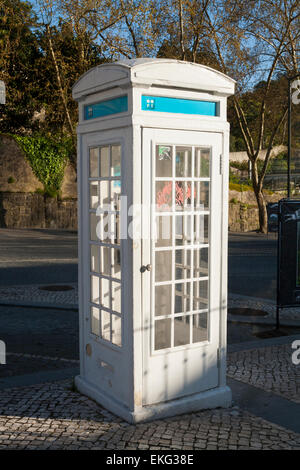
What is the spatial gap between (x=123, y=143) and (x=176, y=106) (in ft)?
1.91

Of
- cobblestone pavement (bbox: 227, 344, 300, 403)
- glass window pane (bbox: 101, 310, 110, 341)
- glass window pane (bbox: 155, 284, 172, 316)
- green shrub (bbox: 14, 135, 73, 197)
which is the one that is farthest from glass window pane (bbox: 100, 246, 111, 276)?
green shrub (bbox: 14, 135, 73, 197)

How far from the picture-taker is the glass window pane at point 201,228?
5090 millimetres

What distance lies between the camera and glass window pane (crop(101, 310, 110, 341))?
511cm

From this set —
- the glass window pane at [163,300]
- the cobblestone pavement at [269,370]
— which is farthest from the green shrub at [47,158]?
the glass window pane at [163,300]

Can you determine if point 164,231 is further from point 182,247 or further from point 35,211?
point 35,211

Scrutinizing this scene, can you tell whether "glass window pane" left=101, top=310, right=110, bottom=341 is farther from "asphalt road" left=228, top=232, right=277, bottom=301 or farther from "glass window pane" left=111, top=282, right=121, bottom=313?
"asphalt road" left=228, top=232, right=277, bottom=301

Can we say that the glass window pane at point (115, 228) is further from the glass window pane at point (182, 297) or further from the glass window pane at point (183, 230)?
the glass window pane at point (182, 297)

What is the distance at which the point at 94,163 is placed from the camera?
16.9ft

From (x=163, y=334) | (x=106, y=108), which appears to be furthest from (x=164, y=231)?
(x=106, y=108)

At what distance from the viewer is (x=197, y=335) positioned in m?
5.12

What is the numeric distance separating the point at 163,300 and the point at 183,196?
934 millimetres

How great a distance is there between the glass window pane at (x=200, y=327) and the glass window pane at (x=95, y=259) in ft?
3.31
